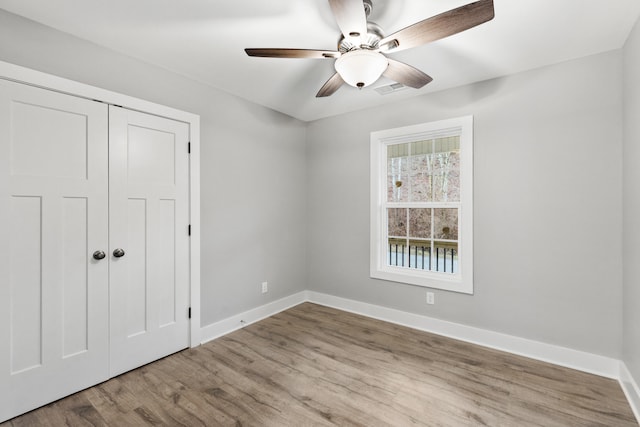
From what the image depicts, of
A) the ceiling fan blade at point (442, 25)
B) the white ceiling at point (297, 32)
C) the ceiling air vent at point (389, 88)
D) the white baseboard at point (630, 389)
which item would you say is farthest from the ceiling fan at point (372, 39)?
the white baseboard at point (630, 389)

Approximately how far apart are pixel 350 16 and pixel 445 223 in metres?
2.35

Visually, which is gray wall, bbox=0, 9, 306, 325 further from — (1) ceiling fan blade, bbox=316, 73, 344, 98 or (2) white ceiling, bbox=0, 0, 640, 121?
(1) ceiling fan blade, bbox=316, 73, 344, 98

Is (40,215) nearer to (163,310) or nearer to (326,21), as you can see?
(163,310)

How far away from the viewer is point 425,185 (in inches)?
132

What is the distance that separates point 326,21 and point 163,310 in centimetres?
267

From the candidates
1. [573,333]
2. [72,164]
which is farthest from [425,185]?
[72,164]

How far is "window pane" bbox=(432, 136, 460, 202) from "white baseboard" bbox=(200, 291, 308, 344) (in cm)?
223

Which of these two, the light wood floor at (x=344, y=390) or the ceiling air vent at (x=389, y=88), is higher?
→ the ceiling air vent at (x=389, y=88)

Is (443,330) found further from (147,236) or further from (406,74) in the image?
(147,236)

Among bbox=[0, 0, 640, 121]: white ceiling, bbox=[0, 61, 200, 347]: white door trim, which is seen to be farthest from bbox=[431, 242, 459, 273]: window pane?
bbox=[0, 61, 200, 347]: white door trim

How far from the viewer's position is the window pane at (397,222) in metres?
3.52

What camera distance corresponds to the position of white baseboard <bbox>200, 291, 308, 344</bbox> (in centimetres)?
302

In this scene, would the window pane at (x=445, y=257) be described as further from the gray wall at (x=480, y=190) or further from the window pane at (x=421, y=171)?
the window pane at (x=421, y=171)

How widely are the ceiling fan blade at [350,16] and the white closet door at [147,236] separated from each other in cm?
184
